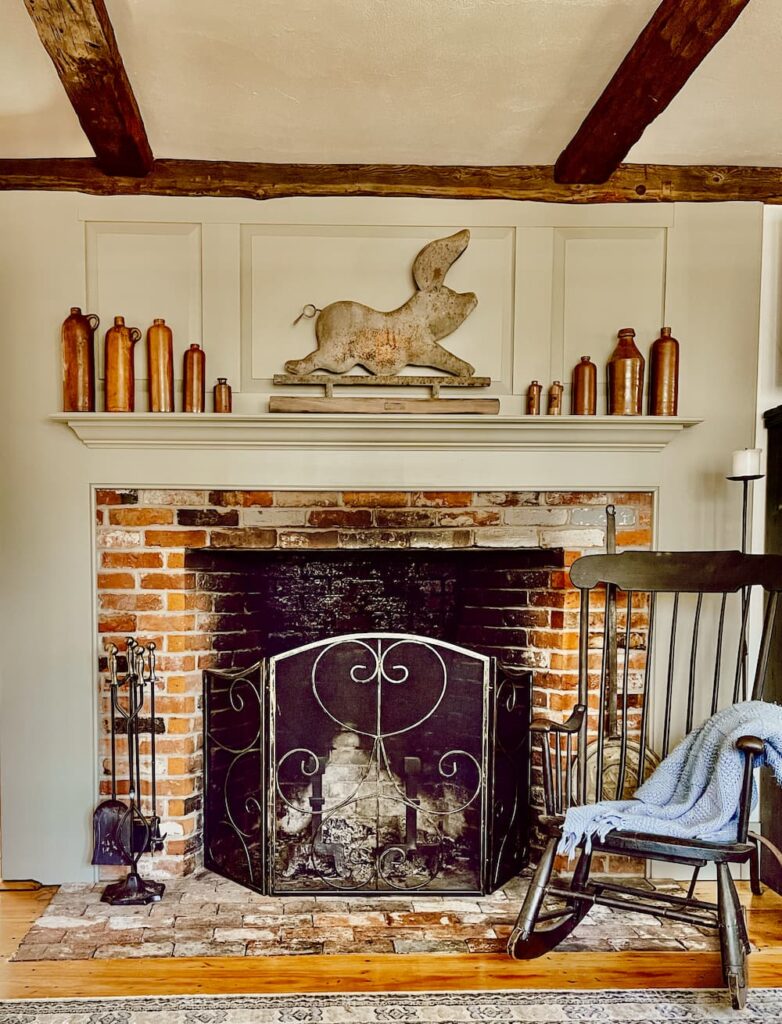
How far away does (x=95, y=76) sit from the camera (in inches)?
73.5

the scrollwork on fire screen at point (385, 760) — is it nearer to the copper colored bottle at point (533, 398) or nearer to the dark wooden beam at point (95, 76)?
the copper colored bottle at point (533, 398)

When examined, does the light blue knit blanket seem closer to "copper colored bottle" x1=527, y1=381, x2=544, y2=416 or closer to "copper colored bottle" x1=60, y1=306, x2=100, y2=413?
"copper colored bottle" x1=527, y1=381, x2=544, y2=416

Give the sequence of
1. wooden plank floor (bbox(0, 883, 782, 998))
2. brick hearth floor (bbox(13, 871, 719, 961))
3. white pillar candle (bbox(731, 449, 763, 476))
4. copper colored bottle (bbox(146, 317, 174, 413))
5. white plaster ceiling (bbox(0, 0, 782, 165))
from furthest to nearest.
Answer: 1. copper colored bottle (bbox(146, 317, 174, 413))
2. white pillar candle (bbox(731, 449, 763, 476))
3. brick hearth floor (bbox(13, 871, 719, 961))
4. wooden plank floor (bbox(0, 883, 782, 998))
5. white plaster ceiling (bbox(0, 0, 782, 165))

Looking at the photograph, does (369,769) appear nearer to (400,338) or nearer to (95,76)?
(400,338)

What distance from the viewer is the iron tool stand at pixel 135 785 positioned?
2.31m

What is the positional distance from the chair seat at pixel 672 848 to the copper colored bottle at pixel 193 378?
5.55 feet

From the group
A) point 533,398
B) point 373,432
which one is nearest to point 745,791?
point 533,398

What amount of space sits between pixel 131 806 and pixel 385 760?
799mm

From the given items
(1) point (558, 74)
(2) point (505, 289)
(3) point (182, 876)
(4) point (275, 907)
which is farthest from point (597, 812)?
(1) point (558, 74)

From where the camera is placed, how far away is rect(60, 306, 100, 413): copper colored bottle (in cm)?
237

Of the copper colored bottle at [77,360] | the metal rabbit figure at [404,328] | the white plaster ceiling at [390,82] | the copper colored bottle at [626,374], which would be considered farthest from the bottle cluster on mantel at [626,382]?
the copper colored bottle at [77,360]

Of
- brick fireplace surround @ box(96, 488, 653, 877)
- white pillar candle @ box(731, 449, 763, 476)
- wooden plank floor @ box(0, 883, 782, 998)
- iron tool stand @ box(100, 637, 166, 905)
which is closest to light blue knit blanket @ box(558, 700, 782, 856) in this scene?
wooden plank floor @ box(0, 883, 782, 998)

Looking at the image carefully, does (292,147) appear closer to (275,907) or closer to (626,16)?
(626,16)

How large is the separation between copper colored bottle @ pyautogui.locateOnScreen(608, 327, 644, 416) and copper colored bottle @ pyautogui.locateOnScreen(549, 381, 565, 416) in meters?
0.16
